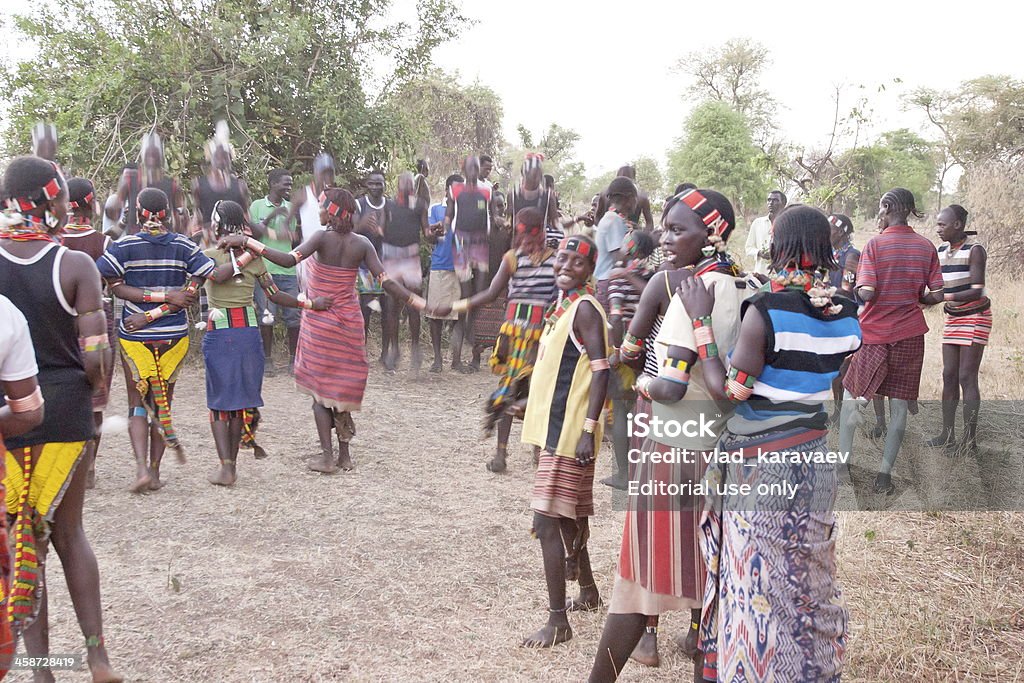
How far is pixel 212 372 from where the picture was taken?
5.49 metres

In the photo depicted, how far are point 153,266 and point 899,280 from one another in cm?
476

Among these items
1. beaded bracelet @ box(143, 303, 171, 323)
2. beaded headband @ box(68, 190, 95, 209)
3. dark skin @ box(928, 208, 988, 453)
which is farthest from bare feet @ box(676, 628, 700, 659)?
beaded headband @ box(68, 190, 95, 209)

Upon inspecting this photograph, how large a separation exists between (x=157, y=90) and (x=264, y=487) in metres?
6.00

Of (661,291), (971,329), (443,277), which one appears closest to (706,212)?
(661,291)

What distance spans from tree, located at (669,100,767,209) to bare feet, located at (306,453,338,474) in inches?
800

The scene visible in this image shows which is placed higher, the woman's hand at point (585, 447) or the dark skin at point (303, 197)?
the dark skin at point (303, 197)

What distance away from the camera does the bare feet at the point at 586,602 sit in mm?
3914

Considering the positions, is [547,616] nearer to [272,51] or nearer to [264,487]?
[264,487]

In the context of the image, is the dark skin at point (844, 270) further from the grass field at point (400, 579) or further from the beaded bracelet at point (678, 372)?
the beaded bracelet at point (678, 372)

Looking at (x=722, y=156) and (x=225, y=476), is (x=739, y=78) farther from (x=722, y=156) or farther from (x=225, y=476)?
(x=225, y=476)

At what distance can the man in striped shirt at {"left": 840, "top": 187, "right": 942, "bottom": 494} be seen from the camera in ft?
17.9

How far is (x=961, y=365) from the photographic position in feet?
20.5

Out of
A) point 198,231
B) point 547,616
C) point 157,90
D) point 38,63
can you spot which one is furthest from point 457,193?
point 547,616

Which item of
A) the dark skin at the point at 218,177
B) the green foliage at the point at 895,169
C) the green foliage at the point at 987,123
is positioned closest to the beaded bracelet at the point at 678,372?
the dark skin at the point at 218,177
